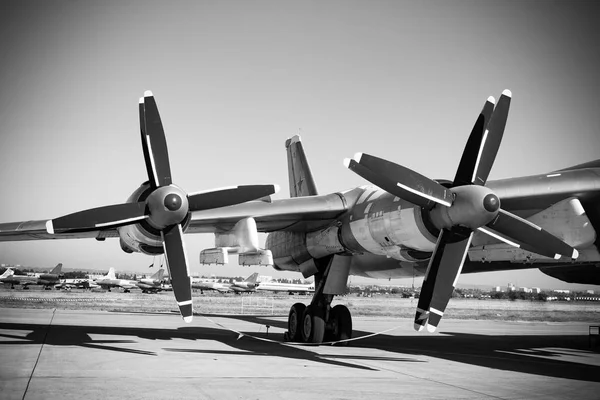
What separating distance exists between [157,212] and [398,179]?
4.82 m

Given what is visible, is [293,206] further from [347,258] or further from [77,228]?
[77,228]

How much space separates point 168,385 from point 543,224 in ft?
29.9

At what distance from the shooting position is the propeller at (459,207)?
10930 mm

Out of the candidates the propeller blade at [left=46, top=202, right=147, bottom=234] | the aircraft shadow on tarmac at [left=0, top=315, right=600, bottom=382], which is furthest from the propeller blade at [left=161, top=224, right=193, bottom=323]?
the aircraft shadow on tarmac at [left=0, top=315, right=600, bottom=382]

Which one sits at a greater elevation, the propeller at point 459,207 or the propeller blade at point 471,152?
the propeller blade at point 471,152

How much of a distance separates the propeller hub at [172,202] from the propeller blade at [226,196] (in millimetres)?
760

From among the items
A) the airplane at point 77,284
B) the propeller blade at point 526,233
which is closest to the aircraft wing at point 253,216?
the propeller blade at point 526,233

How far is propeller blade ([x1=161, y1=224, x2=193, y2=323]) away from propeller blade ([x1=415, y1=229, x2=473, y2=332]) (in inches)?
183

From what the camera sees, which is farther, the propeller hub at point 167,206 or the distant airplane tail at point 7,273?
the distant airplane tail at point 7,273

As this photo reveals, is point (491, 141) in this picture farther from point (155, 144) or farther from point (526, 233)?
point (155, 144)

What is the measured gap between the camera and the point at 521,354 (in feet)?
52.2

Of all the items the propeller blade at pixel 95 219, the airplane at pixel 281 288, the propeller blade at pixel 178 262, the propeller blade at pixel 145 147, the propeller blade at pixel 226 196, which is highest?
the propeller blade at pixel 145 147

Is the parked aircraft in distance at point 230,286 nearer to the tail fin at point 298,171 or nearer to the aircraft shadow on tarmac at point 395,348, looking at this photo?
the aircraft shadow on tarmac at point 395,348

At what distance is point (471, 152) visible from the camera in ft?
38.0
